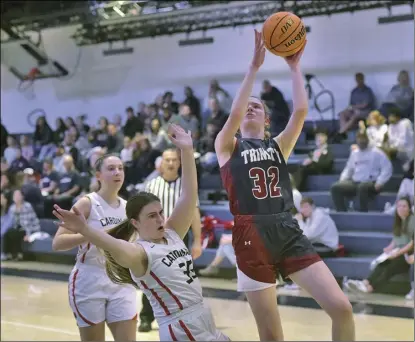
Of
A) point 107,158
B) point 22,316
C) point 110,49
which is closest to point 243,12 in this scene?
point 110,49

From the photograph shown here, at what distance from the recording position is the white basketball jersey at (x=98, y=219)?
3973mm

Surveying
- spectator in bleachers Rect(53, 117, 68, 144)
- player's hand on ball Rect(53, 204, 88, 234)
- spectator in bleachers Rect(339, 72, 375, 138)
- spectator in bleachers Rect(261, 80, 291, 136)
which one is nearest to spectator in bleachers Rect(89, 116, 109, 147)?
spectator in bleachers Rect(53, 117, 68, 144)

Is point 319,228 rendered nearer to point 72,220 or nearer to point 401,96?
point 401,96

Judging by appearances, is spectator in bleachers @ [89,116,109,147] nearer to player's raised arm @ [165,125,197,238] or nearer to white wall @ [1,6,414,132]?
white wall @ [1,6,414,132]

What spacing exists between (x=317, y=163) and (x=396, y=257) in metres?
1.98

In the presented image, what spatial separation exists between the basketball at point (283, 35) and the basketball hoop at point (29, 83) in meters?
14.1

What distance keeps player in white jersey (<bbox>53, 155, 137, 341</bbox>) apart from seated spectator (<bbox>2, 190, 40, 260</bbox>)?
7986 millimetres

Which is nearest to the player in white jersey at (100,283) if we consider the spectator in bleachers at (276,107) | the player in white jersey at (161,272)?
the player in white jersey at (161,272)

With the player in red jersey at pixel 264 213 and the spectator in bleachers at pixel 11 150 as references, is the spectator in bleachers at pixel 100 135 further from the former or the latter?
the player in red jersey at pixel 264 213

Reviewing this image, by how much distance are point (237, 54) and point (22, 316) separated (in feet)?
24.1

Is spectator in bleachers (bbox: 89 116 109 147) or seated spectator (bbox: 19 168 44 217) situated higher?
spectator in bleachers (bbox: 89 116 109 147)

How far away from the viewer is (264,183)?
135 inches

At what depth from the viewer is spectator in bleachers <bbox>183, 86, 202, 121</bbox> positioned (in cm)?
1298

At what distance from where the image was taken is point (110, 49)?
15.5m
